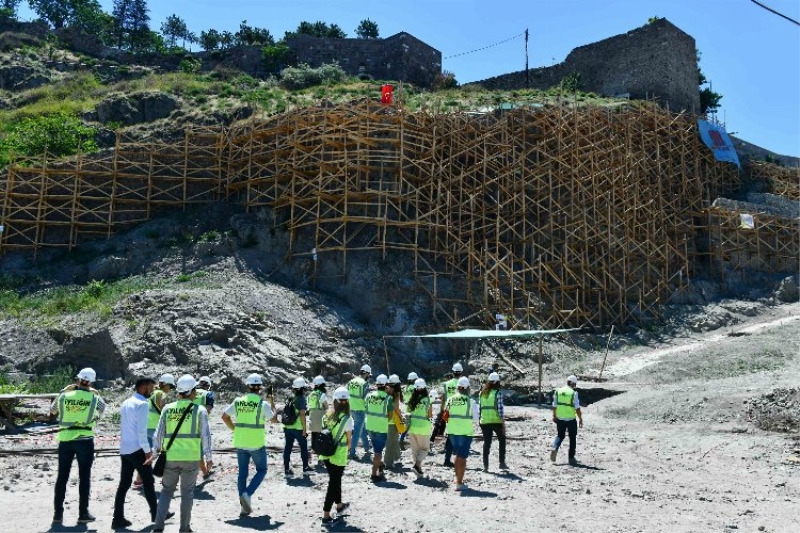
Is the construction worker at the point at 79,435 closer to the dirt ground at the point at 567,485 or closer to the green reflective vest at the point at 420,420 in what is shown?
the dirt ground at the point at 567,485

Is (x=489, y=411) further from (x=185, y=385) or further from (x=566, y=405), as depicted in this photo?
(x=185, y=385)

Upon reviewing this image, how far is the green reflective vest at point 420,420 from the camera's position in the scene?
1174 cm

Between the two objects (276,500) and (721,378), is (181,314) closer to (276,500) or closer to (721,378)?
(276,500)

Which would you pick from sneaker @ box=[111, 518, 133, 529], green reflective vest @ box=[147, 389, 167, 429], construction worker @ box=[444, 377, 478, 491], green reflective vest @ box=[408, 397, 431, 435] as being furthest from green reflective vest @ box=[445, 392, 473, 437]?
sneaker @ box=[111, 518, 133, 529]

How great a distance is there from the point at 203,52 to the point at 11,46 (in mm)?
13305

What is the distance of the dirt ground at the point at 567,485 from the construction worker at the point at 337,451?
0.27 m

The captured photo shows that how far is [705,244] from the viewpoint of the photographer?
3509 centimetres

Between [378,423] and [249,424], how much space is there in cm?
288

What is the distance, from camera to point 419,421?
38.7 feet

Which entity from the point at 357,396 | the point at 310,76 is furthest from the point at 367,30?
the point at 357,396

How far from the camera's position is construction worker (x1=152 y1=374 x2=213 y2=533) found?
7914 mm

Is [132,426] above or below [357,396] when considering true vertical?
below

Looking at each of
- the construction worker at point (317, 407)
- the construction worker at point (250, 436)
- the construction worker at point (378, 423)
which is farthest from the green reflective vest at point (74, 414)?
the construction worker at point (378, 423)


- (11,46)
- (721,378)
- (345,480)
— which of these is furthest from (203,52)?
(345,480)
